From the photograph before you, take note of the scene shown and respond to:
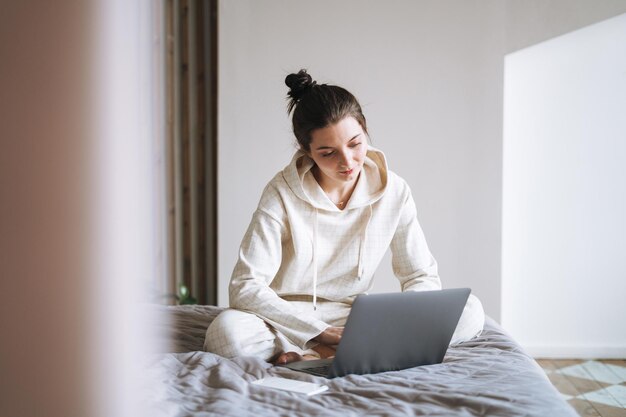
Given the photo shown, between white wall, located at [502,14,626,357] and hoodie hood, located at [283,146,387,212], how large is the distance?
141 centimetres

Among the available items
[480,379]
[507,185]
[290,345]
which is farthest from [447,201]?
[480,379]

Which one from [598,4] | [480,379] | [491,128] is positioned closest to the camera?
[480,379]

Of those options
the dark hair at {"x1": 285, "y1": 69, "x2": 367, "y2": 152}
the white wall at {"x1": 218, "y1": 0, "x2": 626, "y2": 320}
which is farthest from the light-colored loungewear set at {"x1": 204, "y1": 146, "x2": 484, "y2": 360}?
the white wall at {"x1": 218, "y1": 0, "x2": 626, "y2": 320}

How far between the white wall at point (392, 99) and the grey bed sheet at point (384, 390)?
5.34 ft

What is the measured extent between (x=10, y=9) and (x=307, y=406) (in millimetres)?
996

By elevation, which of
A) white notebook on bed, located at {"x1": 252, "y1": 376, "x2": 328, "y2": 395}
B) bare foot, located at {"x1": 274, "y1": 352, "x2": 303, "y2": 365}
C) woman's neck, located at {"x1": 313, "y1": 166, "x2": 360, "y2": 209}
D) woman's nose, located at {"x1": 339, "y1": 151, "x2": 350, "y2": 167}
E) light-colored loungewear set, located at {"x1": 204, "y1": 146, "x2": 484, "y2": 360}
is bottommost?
bare foot, located at {"x1": 274, "y1": 352, "x2": 303, "y2": 365}

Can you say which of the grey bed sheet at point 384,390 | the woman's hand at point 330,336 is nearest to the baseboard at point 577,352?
the grey bed sheet at point 384,390

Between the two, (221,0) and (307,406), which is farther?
(221,0)

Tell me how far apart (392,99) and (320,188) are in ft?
4.69

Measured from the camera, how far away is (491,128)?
3.15 metres

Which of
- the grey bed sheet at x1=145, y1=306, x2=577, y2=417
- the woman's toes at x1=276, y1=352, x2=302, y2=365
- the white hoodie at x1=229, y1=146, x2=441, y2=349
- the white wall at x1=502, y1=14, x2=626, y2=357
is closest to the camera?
the grey bed sheet at x1=145, y1=306, x2=577, y2=417

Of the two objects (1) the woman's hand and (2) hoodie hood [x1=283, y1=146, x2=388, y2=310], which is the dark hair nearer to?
(2) hoodie hood [x1=283, y1=146, x2=388, y2=310]

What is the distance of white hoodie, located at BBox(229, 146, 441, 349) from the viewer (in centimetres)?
186

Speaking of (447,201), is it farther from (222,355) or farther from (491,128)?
(222,355)
